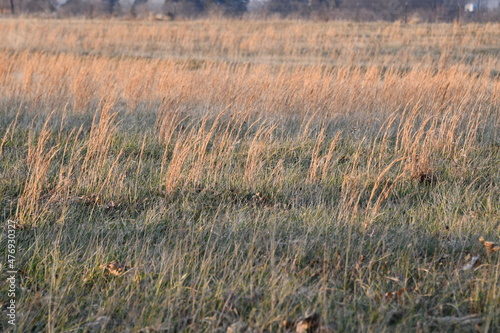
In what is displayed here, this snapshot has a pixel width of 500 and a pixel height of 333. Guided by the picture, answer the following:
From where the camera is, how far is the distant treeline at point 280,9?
111 ft

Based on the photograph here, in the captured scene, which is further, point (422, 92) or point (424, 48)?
point (424, 48)

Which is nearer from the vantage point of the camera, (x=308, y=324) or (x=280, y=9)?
(x=308, y=324)

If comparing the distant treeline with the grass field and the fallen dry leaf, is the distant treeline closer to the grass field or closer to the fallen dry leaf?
the grass field

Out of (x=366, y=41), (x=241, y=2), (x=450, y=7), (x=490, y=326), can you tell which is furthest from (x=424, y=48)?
(x=241, y=2)

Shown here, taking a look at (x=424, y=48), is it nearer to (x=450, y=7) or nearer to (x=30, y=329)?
(x=30, y=329)

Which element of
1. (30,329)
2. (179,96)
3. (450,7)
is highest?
(450,7)

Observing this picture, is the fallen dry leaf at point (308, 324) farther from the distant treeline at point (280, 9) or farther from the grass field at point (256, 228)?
the distant treeline at point (280, 9)

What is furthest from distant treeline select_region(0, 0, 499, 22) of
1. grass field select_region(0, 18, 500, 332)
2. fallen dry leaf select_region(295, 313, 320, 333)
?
fallen dry leaf select_region(295, 313, 320, 333)

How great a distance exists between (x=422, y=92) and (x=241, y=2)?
4253cm

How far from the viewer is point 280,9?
44.2 m

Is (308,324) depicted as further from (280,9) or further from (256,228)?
(280,9)

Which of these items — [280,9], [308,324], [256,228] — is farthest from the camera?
[280,9]

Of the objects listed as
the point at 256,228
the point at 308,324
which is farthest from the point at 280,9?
the point at 308,324

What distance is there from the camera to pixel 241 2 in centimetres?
4825
